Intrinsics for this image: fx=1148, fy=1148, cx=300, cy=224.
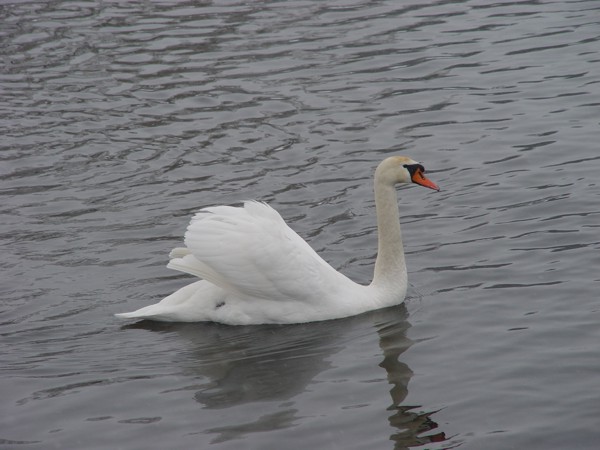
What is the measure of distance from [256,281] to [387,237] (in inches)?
50.3

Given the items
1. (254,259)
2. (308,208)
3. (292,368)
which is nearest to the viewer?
(292,368)

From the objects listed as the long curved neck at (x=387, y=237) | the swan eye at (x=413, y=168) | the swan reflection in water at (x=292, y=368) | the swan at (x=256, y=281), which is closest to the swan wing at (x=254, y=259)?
the swan at (x=256, y=281)

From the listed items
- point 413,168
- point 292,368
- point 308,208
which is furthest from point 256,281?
point 308,208

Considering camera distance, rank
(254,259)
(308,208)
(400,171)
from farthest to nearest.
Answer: (308,208)
(400,171)
(254,259)

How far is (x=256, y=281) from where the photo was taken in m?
9.29

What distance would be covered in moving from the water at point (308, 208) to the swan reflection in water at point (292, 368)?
0.07 feet

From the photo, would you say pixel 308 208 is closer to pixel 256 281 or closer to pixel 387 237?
pixel 387 237

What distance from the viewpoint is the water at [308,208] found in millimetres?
7770

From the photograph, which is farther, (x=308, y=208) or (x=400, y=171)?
(x=308, y=208)

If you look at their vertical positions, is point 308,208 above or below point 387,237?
below

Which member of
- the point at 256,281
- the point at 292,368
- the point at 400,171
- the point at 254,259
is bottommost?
the point at 292,368

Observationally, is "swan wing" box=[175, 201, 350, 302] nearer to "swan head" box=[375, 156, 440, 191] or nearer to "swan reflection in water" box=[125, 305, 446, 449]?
"swan reflection in water" box=[125, 305, 446, 449]

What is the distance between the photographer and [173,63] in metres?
17.5

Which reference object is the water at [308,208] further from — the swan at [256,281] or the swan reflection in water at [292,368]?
the swan at [256,281]
